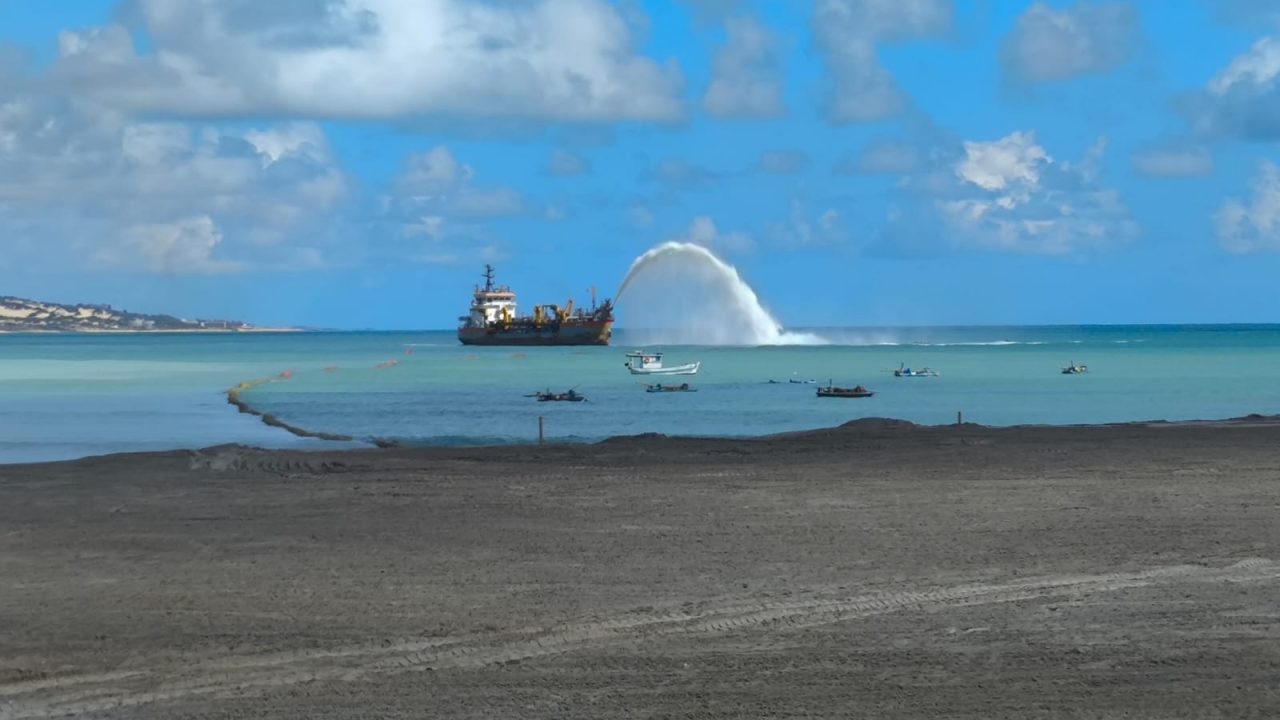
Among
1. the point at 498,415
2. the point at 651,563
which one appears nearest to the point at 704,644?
the point at 651,563

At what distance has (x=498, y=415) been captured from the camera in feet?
172

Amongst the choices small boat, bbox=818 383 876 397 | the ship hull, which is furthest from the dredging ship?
small boat, bbox=818 383 876 397

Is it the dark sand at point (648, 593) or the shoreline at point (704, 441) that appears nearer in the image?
the dark sand at point (648, 593)

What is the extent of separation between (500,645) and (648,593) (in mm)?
2377

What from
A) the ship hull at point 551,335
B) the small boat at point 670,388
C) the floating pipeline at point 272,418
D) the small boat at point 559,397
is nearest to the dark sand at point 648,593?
the floating pipeline at point 272,418

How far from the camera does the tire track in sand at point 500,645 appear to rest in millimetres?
10570

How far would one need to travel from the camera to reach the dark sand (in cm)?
1047

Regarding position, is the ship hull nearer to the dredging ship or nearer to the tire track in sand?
the dredging ship

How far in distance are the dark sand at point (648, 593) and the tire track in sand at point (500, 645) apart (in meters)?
0.04

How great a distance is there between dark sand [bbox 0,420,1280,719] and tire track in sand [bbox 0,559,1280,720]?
0.04 m

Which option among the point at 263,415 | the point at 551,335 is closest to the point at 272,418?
the point at 263,415

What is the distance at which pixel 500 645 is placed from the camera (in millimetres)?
11992

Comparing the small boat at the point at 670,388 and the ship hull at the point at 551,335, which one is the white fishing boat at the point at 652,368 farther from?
the ship hull at the point at 551,335

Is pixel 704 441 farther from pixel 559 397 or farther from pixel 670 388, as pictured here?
pixel 670 388
